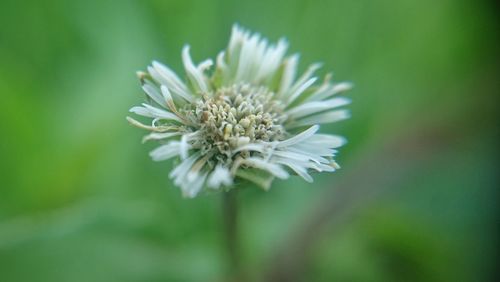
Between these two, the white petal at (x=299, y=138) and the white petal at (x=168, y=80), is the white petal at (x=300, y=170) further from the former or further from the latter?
the white petal at (x=168, y=80)

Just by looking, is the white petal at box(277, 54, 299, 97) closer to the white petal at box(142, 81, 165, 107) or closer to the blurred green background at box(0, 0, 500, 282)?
the white petal at box(142, 81, 165, 107)

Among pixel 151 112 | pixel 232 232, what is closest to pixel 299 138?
pixel 151 112

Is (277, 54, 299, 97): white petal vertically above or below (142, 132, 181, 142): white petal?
above

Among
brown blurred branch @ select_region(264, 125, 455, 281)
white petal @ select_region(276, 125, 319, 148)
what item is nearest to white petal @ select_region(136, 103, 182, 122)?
white petal @ select_region(276, 125, 319, 148)

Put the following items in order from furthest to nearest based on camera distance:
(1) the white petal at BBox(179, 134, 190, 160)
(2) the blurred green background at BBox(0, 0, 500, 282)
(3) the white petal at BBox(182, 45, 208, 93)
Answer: (2) the blurred green background at BBox(0, 0, 500, 282) → (3) the white petal at BBox(182, 45, 208, 93) → (1) the white petal at BBox(179, 134, 190, 160)

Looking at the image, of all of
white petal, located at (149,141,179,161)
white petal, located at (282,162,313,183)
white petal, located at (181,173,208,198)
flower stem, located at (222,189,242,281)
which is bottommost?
flower stem, located at (222,189,242,281)

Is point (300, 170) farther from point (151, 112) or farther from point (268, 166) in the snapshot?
point (151, 112)

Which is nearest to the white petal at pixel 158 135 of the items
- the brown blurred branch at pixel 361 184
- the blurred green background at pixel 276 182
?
the blurred green background at pixel 276 182
